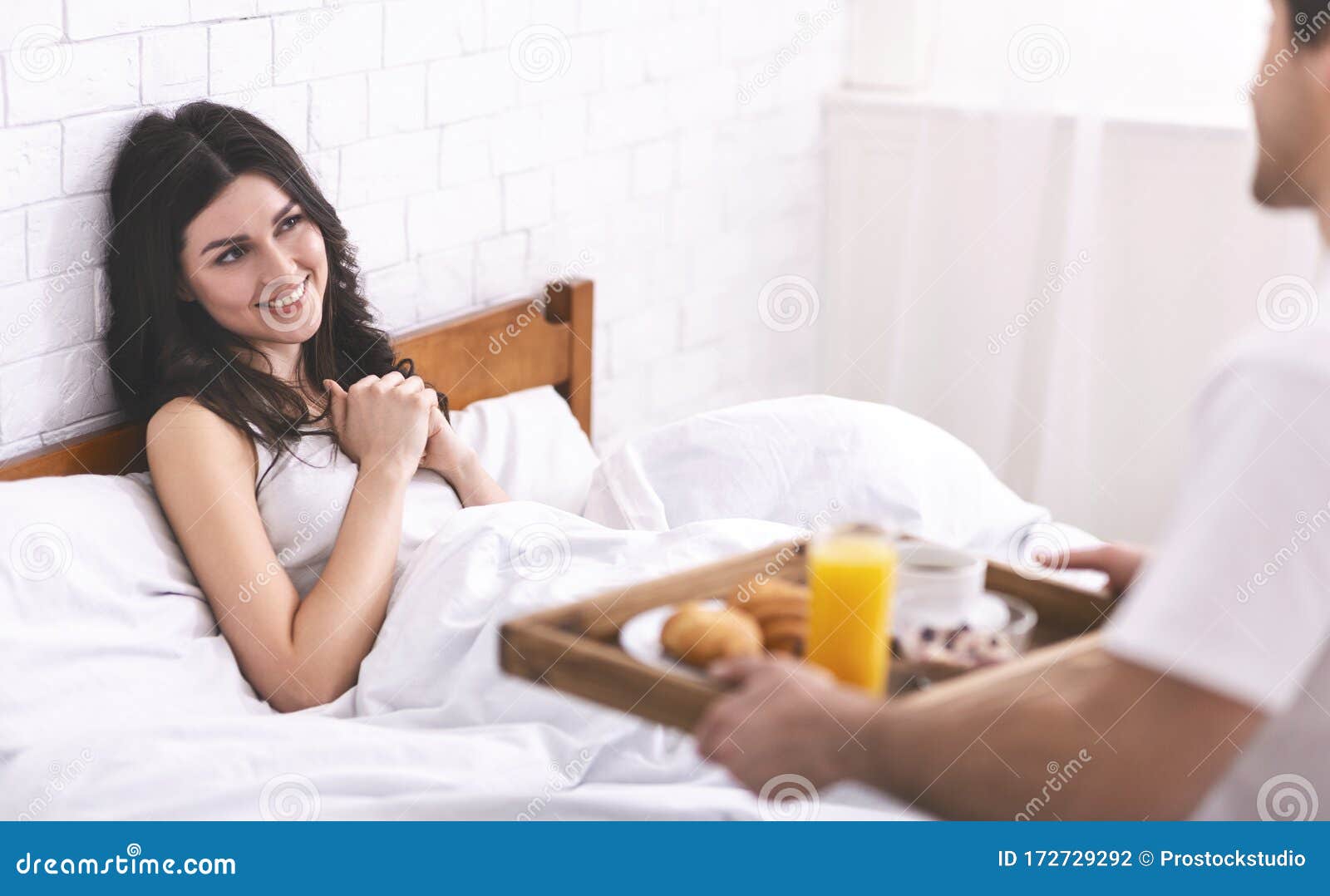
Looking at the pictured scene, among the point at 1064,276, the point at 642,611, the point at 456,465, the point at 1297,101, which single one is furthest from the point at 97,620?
the point at 1064,276

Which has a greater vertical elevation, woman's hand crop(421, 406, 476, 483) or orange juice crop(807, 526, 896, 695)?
orange juice crop(807, 526, 896, 695)

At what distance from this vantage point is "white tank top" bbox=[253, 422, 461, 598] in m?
1.76

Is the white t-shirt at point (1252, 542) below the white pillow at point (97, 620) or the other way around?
the other way around

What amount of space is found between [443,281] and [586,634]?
128 cm

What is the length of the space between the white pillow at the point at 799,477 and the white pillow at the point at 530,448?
0.11 metres

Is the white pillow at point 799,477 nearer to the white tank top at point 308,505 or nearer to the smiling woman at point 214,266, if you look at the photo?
the white tank top at point 308,505

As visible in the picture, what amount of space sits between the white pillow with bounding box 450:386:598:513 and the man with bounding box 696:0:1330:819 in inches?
45.6

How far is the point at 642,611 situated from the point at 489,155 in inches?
52.6

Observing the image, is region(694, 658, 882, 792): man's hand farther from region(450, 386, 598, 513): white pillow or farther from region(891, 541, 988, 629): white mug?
region(450, 386, 598, 513): white pillow

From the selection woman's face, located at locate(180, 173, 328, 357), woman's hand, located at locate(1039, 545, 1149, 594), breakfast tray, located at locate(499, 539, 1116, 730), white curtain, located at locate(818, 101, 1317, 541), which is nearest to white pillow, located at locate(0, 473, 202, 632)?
woman's face, located at locate(180, 173, 328, 357)

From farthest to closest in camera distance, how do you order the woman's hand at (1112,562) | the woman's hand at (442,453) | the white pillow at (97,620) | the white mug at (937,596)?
the woman's hand at (442,453) → the white pillow at (97,620) → the woman's hand at (1112,562) → the white mug at (937,596)

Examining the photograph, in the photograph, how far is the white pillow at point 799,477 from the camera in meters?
2.02

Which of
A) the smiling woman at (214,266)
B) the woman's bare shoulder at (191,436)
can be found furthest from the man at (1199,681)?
the smiling woman at (214,266)
